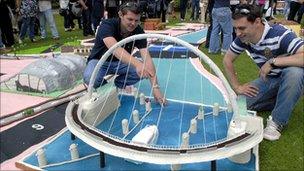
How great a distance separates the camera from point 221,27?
686 centimetres

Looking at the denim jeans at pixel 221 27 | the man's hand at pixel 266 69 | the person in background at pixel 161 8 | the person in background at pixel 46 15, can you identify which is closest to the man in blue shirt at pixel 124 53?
the man's hand at pixel 266 69

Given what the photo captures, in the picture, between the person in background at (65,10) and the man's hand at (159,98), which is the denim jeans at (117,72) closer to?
the man's hand at (159,98)

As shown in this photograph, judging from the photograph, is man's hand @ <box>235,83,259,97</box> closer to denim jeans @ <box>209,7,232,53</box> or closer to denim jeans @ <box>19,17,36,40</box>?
denim jeans @ <box>209,7,232,53</box>

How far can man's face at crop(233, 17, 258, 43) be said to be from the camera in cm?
312

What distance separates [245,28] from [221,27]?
378 centimetres

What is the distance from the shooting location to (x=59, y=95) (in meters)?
4.64

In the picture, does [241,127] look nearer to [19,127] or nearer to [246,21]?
[246,21]

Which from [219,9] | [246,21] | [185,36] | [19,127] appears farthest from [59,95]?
[185,36]

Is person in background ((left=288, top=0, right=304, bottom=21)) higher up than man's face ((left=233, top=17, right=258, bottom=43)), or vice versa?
man's face ((left=233, top=17, right=258, bottom=43))

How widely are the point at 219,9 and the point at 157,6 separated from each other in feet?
20.5

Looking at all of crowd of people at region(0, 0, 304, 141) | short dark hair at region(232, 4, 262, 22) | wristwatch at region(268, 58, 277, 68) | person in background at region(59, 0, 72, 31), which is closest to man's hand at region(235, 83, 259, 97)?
crowd of people at region(0, 0, 304, 141)

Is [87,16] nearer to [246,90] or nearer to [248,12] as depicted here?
[246,90]

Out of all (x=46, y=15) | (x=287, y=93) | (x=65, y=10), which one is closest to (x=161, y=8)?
(x=65, y=10)

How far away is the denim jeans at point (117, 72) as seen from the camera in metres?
4.37
